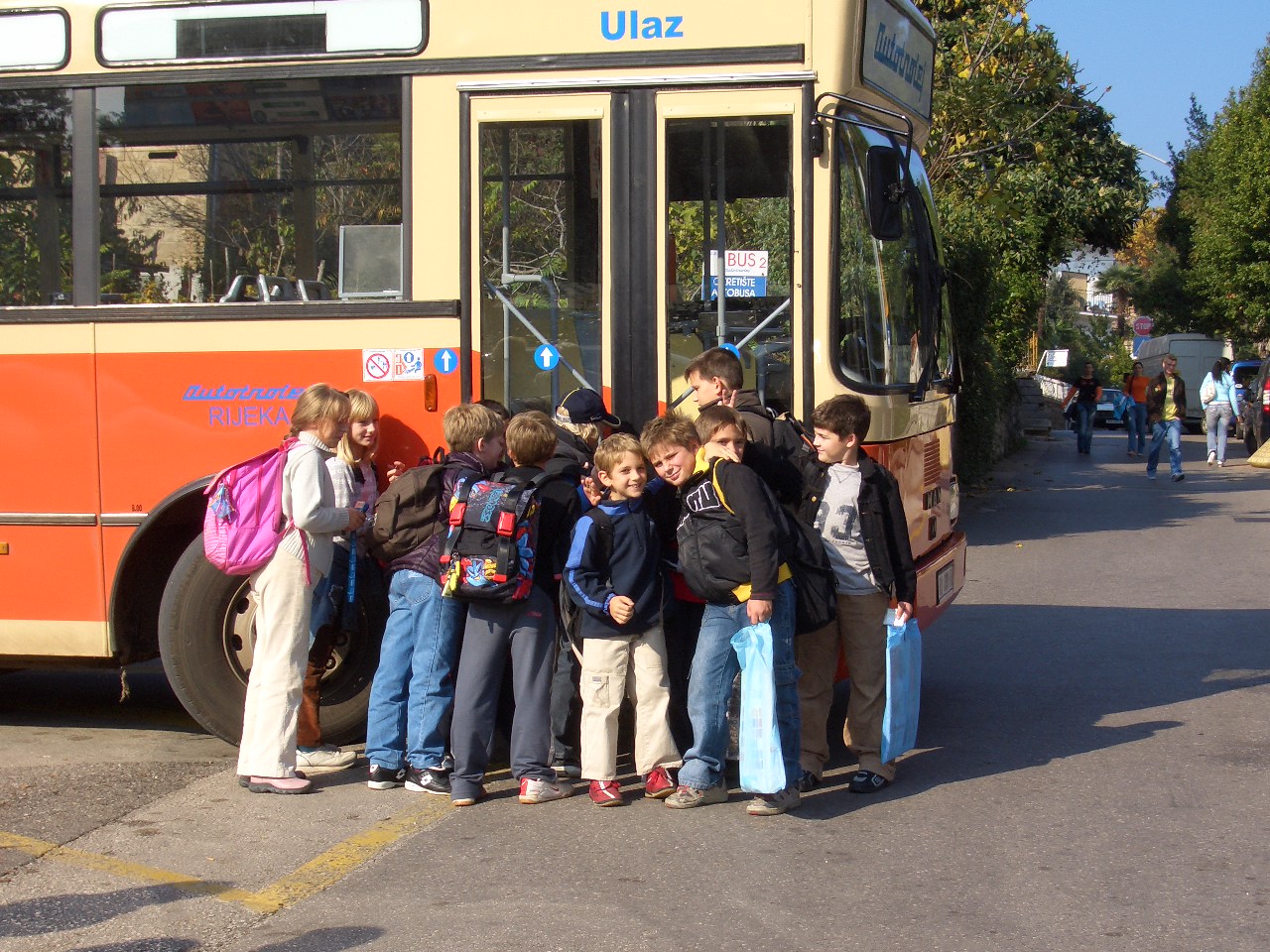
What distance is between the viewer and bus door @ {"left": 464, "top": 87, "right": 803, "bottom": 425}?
6.09 m

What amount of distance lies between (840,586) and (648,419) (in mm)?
1053

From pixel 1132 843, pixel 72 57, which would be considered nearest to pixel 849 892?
pixel 1132 843

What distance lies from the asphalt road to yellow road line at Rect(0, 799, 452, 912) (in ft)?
0.04

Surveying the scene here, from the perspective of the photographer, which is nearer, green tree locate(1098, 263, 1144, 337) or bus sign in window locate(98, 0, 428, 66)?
bus sign in window locate(98, 0, 428, 66)

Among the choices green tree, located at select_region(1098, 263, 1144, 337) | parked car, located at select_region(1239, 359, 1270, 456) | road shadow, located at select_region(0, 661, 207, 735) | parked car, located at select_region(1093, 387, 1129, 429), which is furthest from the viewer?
green tree, located at select_region(1098, 263, 1144, 337)

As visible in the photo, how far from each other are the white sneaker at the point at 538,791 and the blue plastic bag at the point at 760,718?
0.79 meters

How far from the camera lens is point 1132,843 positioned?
17.3 feet

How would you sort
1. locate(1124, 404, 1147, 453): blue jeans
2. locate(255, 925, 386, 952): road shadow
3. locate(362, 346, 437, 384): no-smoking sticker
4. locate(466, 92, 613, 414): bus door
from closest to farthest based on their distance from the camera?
locate(255, 925, 386, 952): road shadow → locate(466, 92, 613, 414): bus door → locate(362, 346, 437, 384): no-smoking sticker → locate(1124, 404, 1147, 453): blue jeans

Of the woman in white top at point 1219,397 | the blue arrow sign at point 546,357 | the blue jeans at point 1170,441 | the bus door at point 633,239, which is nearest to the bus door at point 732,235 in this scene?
the bus door at point 633,239

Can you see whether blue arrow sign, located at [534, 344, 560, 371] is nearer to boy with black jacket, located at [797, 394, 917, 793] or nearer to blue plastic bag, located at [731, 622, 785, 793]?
boy with black jacket, located at [797, 394, 917, 793]

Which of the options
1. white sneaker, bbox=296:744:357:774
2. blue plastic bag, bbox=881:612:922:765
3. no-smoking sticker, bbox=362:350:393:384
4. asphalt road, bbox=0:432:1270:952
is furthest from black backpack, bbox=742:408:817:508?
white sneaker, bbox=296:744:357:774

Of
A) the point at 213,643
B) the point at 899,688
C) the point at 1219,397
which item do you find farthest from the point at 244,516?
the point at 1219,397

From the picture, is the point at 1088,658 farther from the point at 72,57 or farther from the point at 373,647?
the point at 72,57

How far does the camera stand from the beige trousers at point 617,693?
5.72 metres
